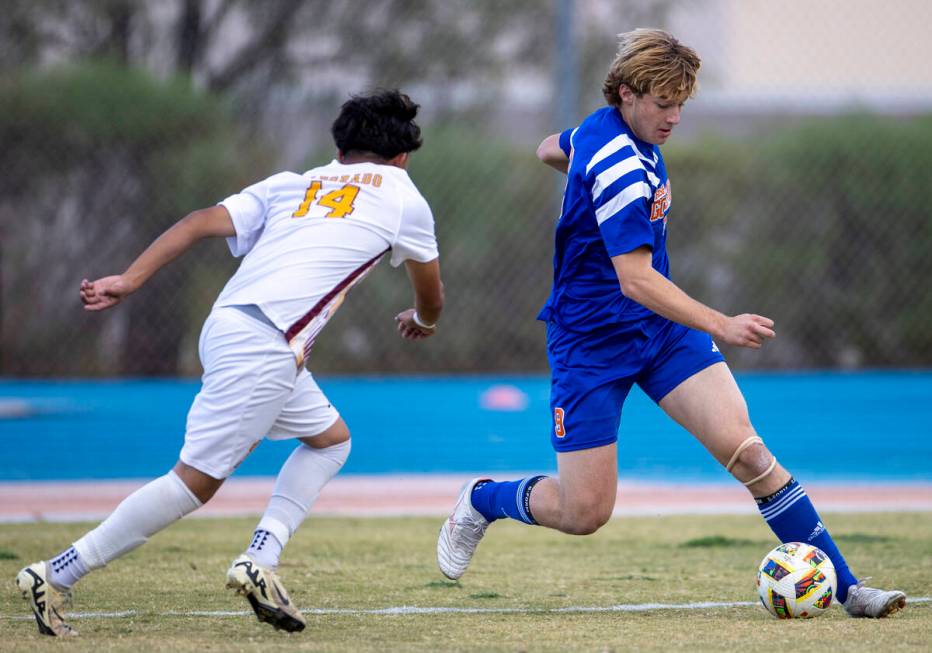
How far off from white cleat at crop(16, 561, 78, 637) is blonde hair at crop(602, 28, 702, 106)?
2.47m

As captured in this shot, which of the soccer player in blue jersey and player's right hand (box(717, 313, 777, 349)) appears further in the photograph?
the soccer player in blue jersey

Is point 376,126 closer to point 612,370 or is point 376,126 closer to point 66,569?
point 612,370

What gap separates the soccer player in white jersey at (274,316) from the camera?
4113 mm

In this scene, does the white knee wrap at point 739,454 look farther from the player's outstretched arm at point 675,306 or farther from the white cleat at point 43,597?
the white cleat at point 43,597

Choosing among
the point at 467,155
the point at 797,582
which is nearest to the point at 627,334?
the point at 797,582

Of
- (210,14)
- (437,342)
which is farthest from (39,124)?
(437,342)

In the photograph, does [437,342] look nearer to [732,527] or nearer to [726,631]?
[732,527]

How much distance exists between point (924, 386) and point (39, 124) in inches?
283

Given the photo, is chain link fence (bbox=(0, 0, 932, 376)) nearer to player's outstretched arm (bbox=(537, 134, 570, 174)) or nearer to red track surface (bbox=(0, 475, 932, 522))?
red track surface (bbox=(0, 475, 932, 522))

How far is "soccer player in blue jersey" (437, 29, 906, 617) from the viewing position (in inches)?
178

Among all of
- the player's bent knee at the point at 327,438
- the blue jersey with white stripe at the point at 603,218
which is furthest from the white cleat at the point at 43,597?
the blue jersey with white stripe at the point at 603,218

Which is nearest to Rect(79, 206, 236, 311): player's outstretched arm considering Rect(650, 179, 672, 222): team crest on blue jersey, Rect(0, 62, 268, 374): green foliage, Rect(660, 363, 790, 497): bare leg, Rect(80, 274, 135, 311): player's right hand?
Result: Rect(80, 274, 135, 311): player's right hand

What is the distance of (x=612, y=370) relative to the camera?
478cm

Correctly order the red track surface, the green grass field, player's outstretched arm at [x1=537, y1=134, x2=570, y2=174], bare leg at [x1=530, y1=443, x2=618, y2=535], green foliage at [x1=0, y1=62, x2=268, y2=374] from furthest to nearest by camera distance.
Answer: green foliage at [x1=0, y1=62, x2=268, y2=374] < the red track surface < player's outstretched arm at [x1=537, y1=134, x2=570, y2=174] < bare leg at [x1=530, y1=443, x2=618, y2=535] < the green grass field
